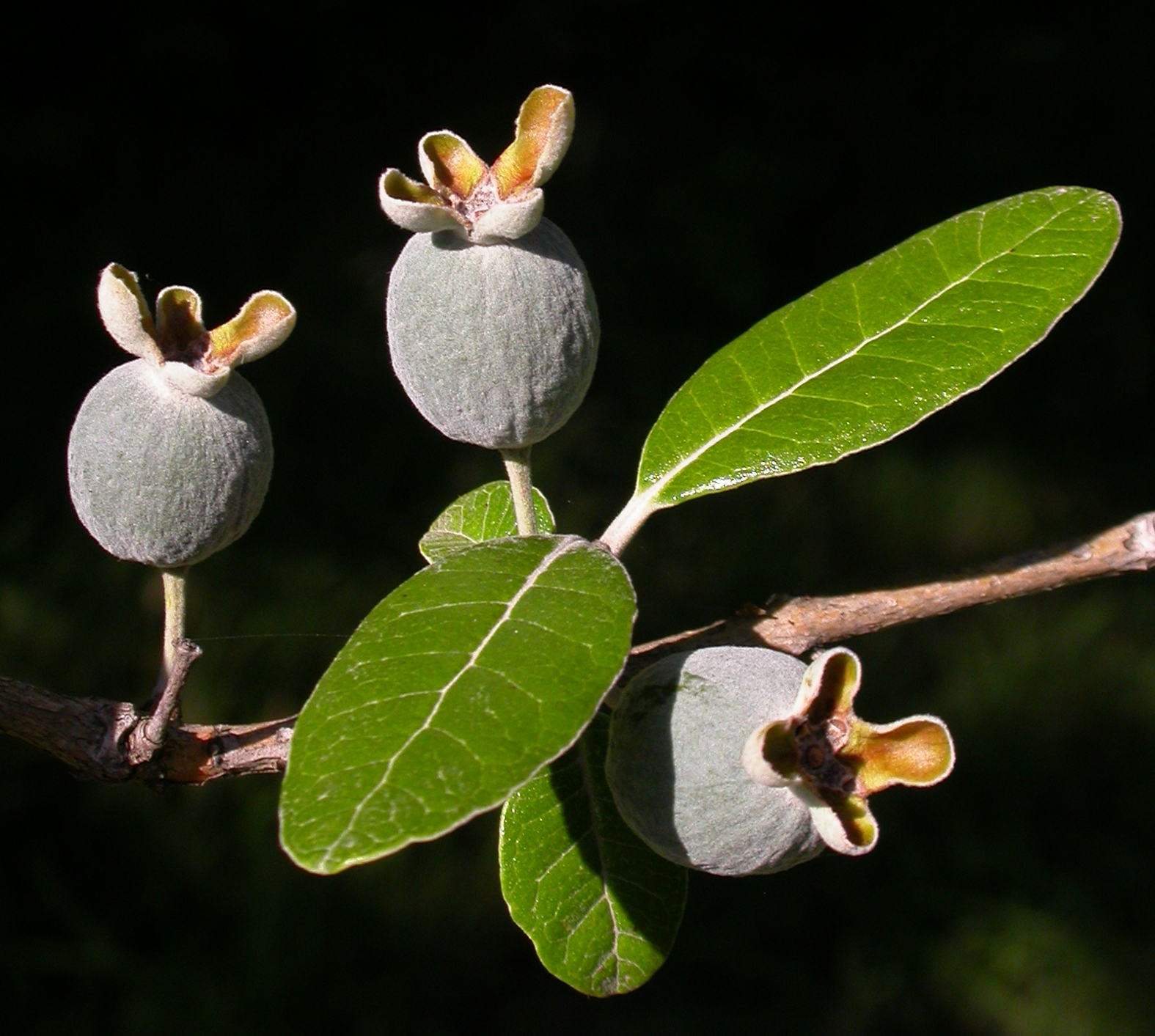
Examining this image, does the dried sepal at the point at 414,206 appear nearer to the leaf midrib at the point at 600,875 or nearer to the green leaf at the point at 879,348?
the green leaf at the point at 879,348

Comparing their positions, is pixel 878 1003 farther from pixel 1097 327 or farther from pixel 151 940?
pixel 1097 327

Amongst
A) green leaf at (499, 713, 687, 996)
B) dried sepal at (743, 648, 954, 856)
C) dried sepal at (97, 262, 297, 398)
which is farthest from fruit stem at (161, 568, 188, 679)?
dried sepal at (743, 648, 954, 856)

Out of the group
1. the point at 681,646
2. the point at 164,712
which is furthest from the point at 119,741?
the point at 681,646

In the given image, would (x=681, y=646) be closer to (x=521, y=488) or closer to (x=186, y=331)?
(x=521, y=488)

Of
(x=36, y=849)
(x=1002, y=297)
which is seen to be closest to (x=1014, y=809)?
(x=36, y=849)

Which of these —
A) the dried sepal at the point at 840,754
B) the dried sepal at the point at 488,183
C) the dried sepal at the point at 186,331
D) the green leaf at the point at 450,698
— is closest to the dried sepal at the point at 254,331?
A: the dried sepal at the point at 186,331

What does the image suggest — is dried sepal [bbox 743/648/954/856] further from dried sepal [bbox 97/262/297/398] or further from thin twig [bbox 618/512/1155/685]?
dried sepal [bbox 97/262/297/398]

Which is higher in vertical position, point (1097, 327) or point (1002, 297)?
point (1002, 297)
